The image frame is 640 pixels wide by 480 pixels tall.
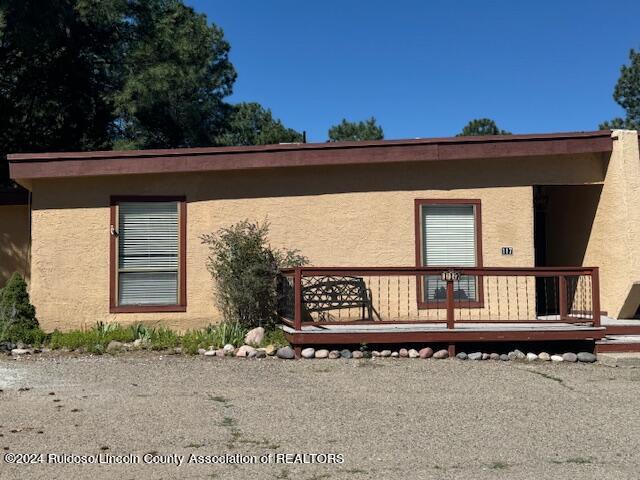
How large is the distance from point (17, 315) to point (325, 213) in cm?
523

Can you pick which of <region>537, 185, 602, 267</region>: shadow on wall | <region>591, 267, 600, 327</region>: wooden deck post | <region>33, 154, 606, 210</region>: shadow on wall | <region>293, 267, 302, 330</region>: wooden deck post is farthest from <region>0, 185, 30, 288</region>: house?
<region>537, 185, 602, 267</region>: shadow on wall

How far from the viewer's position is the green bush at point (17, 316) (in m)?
10.7

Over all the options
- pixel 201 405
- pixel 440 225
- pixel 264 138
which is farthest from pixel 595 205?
pixel 264 138

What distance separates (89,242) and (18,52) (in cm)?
1187

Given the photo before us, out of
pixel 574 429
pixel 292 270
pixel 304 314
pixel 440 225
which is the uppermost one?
Answer: pixel 440 225

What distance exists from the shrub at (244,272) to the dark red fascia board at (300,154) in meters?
1.20

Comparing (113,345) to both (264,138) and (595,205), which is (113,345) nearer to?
(595,205)

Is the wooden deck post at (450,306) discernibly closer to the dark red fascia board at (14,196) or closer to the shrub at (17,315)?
the shrub at (17,315)

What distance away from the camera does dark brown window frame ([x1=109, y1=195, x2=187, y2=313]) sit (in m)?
11.5

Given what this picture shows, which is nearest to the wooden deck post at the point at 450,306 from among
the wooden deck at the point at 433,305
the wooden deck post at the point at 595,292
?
the wooden deck at the point at 433,305

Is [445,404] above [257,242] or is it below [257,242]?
below

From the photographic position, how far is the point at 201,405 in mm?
6996

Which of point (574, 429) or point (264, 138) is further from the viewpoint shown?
point (264, 138)

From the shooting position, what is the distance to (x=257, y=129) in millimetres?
40031
